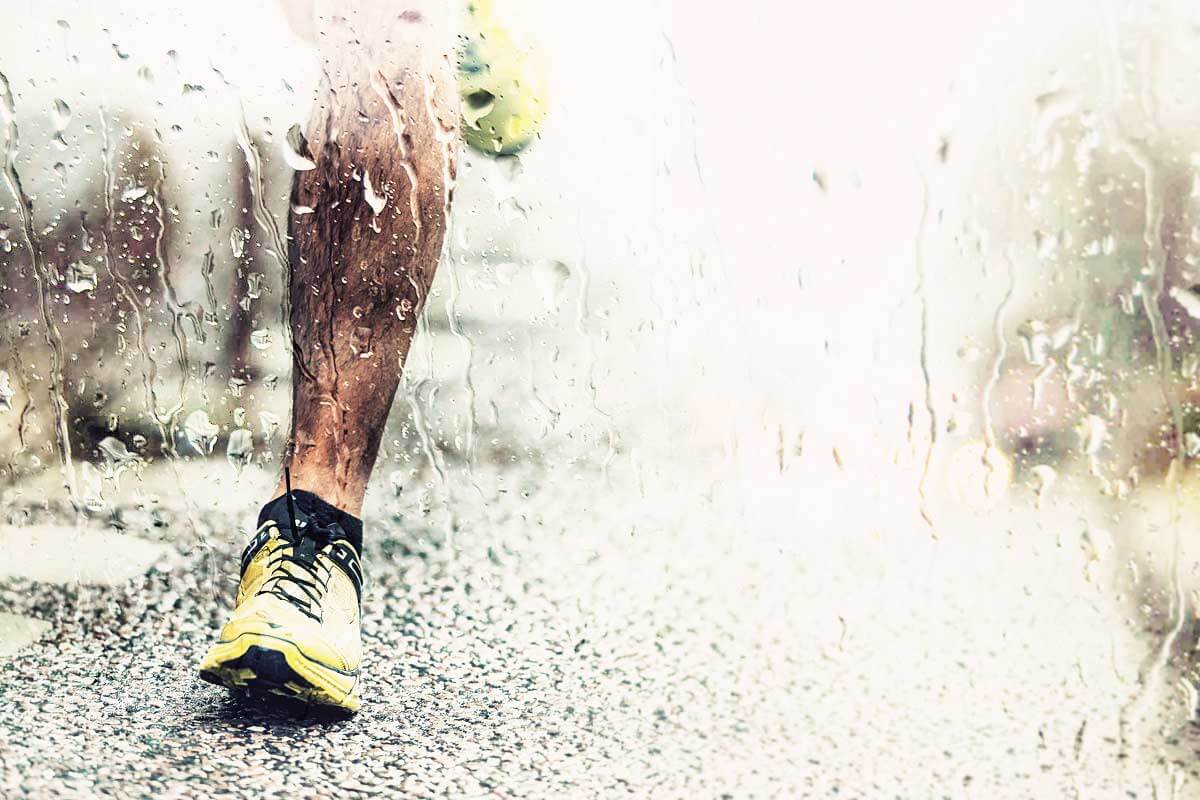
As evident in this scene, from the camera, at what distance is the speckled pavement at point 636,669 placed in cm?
64

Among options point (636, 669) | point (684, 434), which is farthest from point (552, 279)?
point (636, 669)

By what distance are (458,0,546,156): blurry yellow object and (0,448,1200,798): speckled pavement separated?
0.46 meters

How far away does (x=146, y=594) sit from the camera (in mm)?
1010

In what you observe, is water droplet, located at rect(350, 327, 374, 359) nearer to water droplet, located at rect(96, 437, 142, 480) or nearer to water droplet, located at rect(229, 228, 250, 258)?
water droplet, located at rect(96, 437, 142, 480)

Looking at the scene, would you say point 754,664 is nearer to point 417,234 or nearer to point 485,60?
point 417,234

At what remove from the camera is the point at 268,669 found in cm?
67

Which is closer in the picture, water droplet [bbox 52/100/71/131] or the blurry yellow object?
the blurry yellow object

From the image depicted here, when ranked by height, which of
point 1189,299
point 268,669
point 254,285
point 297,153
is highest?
point 297,153

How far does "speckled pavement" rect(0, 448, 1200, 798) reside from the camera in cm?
64

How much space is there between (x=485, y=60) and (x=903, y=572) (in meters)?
0.73

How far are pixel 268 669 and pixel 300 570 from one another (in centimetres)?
→ 11

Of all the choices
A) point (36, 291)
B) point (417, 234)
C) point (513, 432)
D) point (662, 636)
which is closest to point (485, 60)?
point (417, 234)

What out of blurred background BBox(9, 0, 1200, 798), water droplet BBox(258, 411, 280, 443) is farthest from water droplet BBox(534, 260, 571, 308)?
water droplet BBox(258, 411, 280, 443)

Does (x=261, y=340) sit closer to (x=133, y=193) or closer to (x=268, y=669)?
(x=133, y=193)
